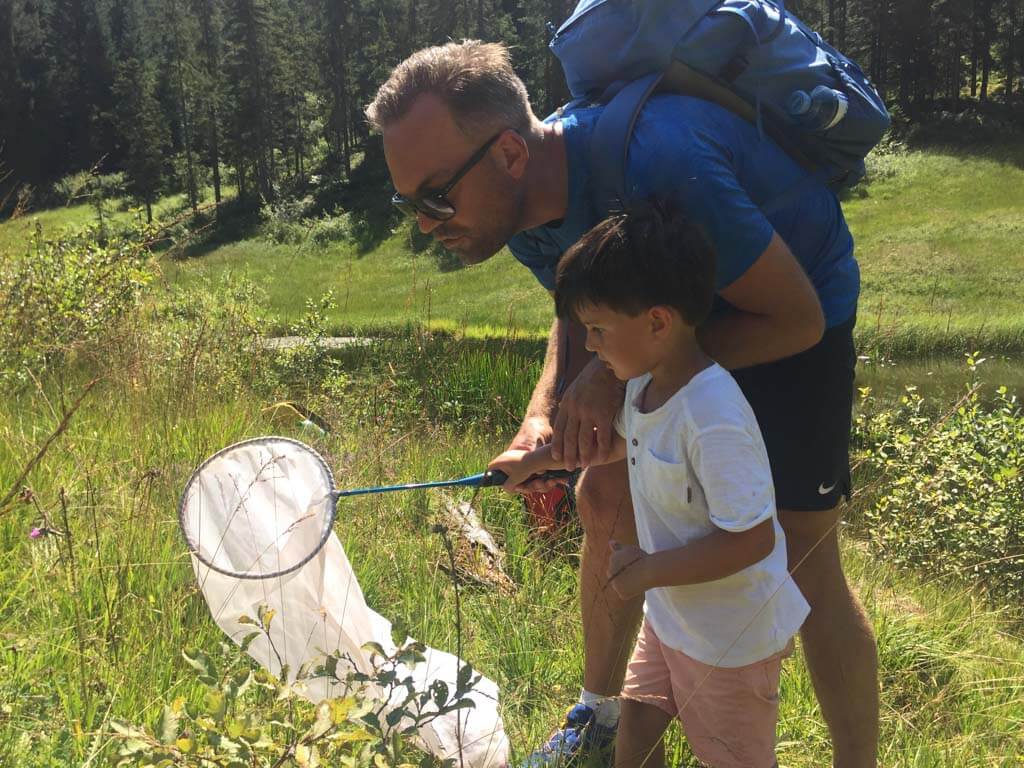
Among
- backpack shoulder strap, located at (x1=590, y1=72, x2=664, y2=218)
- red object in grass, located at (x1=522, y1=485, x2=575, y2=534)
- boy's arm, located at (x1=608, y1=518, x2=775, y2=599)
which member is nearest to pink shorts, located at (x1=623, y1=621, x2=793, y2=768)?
boy's arm, located at (x1=608, y1=518, x2=775, y2=599)

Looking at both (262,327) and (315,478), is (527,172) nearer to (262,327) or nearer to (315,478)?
(315,478)

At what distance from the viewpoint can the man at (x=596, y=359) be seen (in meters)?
1.95

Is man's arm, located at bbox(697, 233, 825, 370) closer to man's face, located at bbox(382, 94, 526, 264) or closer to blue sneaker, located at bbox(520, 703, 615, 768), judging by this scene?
man's face, located at bbox(382, 94, 526, 264)

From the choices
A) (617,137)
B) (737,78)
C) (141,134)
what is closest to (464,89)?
(617,137)

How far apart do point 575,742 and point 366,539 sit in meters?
1.26

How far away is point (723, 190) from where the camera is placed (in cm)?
173

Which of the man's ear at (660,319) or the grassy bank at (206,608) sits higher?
the man's ear at (660,319)

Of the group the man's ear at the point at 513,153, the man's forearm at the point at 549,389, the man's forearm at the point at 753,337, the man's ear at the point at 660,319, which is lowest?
the man's forearm at the point at 549,389

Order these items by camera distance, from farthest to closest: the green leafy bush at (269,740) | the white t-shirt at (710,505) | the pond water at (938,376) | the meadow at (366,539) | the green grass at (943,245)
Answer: the green grass at (943,245)
the pond water at (938,376)
the meadow at (366,539)
the white t-shirt at (710,505)
the green leafy bush at (269,740)

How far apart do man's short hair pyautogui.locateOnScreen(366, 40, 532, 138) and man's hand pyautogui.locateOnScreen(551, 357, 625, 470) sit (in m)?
0.65

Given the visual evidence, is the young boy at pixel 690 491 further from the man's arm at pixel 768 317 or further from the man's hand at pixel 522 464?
the man's hand at pixel 522 464

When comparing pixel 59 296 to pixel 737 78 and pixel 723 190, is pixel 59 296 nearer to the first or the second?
pixel 737 78

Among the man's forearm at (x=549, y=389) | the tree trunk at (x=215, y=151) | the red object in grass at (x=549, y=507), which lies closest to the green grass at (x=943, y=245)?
the red object in grass at (x=549, y=507)

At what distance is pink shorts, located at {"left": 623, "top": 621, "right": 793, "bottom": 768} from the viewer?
179cm
